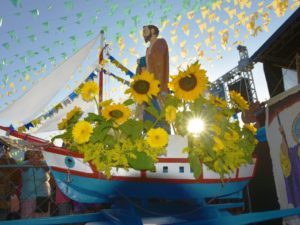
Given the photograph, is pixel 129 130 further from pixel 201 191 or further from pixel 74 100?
pixel 74 100

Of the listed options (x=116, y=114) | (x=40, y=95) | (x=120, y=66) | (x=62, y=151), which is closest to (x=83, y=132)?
(x=116, y=114)

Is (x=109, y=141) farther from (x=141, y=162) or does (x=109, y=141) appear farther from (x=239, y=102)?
(x=239, y=102)

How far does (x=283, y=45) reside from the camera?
7855 mm

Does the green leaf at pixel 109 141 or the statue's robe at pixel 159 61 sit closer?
the green leaf at pixel 109 141

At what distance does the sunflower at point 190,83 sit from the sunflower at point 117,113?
30cm

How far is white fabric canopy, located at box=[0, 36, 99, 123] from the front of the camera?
22.5 ft

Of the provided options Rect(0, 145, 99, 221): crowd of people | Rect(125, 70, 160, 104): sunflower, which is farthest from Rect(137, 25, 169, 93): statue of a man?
Rect(0, 145, 99, 221): crowd of people

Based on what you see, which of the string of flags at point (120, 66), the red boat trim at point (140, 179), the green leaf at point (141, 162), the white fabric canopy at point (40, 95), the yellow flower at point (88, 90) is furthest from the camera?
the string of flags at point (120, 66)

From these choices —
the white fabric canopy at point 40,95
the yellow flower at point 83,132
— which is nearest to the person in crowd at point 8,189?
the white fabric canopy at point 40,95

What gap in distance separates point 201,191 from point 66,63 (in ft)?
25.4

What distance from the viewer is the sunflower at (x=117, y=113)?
157cm

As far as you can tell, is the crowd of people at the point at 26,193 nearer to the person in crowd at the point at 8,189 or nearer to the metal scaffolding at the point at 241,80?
the person in crowd at the point at 8,189

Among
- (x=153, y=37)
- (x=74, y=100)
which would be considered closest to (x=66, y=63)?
(x=74, y=100)

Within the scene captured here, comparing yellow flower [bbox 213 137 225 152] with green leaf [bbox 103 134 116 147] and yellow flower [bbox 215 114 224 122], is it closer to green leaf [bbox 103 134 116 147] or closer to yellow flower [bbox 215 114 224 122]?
yellow flower [bbox 215 114 224 122]
